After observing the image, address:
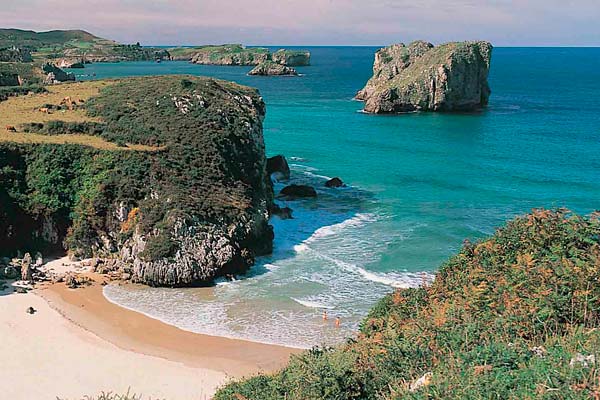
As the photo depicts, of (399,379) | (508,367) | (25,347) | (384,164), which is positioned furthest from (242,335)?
(384,164)

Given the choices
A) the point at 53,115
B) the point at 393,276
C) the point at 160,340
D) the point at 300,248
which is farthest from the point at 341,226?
the point at 53,115

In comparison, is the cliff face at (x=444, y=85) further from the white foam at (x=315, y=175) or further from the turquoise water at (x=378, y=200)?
the white foam at (x=315, y=175)

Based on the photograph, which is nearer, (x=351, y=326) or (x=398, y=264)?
(x=351, y=326)

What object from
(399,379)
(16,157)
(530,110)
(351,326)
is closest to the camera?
(399,379)

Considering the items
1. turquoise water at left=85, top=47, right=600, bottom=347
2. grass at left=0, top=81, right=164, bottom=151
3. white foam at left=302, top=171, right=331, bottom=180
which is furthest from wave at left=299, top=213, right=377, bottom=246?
grass at left=0, top=81, right=164, bottom=151

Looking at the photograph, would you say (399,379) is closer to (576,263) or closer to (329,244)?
(576,263)

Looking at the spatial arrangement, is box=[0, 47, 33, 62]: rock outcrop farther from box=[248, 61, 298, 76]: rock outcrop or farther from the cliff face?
the cliff face

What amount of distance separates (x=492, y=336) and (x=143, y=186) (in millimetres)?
28356

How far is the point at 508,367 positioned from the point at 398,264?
24818mm

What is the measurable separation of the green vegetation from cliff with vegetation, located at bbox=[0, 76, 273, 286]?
72 mm

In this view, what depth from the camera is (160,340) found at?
2848 cm

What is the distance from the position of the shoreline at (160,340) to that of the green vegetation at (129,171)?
185 inches

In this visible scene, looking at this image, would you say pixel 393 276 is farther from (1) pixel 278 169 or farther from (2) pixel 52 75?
(2) pixel 52 75

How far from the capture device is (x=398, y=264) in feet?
123
